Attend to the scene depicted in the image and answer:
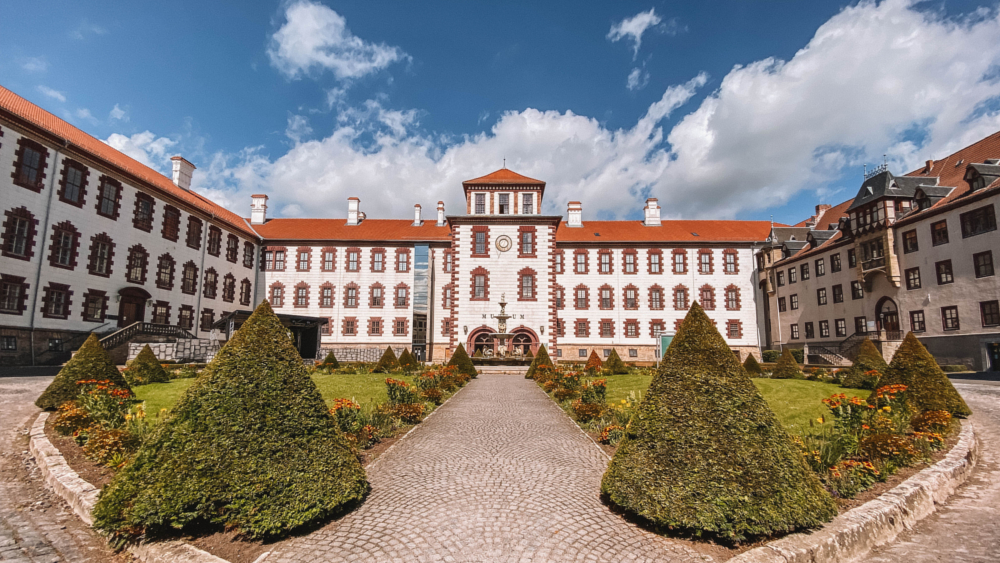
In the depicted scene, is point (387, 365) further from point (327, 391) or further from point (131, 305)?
point (131, 305)

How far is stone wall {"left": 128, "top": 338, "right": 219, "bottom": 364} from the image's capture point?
1055 inches

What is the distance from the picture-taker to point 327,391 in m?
16.8

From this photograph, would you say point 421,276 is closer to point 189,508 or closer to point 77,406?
point 77,406

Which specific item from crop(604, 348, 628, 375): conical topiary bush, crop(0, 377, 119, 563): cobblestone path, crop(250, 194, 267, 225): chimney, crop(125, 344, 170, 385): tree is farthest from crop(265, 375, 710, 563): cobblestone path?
crop(250, 194, 267, 225): chimney

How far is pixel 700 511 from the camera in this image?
4.86 meters

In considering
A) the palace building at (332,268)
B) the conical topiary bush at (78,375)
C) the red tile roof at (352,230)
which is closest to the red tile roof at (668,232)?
the palace building at (332,268)

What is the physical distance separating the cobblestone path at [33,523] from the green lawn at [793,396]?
11.5m

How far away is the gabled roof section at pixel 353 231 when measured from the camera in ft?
141

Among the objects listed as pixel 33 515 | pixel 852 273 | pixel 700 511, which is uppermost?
pixel 852 273

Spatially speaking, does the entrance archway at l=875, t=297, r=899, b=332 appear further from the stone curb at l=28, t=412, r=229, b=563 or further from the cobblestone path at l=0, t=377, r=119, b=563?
the cobblestone path at l=0, t=377, r=119, b=563

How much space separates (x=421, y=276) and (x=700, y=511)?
38078 mm

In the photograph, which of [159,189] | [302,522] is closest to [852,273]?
[302,522]

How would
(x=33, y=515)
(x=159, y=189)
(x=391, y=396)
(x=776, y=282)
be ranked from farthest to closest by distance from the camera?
1. (x=776, y=282)
2. (x=159, y=189)
3. (x=391, y=396)
4. (x=33, y=515)

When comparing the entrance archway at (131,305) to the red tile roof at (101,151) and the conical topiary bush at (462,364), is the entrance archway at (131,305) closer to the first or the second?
the red tile roof at (101,151)
